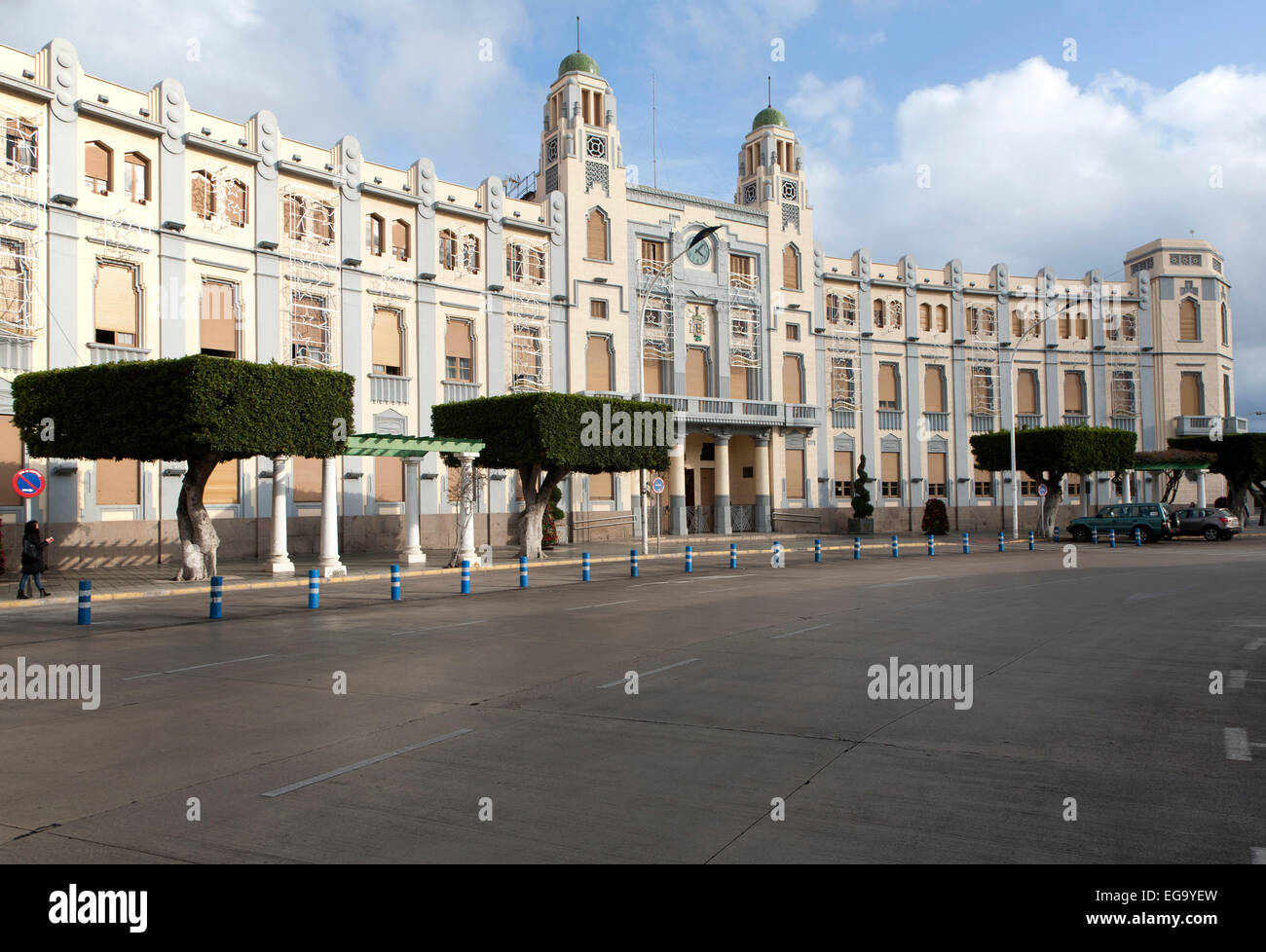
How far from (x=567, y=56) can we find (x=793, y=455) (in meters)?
22.7

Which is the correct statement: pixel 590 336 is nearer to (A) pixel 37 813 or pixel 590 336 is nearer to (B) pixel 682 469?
(B) pixel 682 469

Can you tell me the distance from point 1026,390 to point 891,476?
1136 cm

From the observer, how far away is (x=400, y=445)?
2847cm

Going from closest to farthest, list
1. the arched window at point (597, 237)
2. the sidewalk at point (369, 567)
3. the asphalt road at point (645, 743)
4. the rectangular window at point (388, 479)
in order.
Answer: the asphalt road at point (645, 743) → the sidewalk at point (369, 567) → the rectangular window at point (388, 479) → the arched window at point (597, 237)

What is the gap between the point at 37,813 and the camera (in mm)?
5738

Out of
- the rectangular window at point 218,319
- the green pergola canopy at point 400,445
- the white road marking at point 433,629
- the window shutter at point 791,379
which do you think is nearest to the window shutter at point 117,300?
the rectangular window at point 218,319

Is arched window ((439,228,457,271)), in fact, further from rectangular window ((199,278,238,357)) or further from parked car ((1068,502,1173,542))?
parked car ((1068,502,1173,542))

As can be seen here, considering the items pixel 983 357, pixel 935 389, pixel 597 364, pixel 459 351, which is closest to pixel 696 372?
pixel 597 364

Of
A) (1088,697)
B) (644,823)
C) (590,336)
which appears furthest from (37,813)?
(590,336)

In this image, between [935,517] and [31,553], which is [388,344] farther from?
[935,517]

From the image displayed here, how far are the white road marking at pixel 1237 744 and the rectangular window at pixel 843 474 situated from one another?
45.3 meters

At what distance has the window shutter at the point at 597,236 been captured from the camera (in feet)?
148

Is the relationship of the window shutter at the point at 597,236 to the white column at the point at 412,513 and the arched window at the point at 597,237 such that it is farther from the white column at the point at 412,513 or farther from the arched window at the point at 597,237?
the white column at the point at 412,513

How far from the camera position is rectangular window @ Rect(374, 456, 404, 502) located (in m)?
36.8
